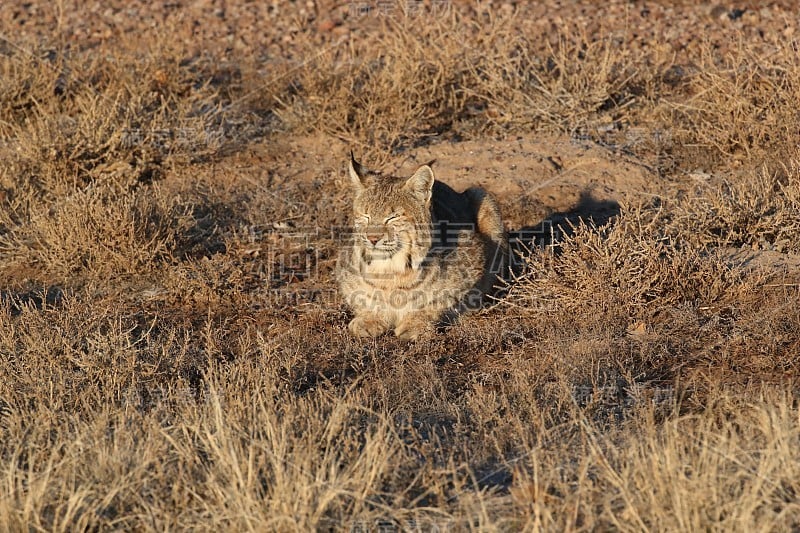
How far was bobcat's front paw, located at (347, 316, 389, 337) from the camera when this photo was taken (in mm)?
6723

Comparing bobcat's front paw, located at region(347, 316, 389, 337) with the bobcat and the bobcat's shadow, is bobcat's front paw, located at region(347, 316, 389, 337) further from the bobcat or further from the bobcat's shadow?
the bobcat's shadow

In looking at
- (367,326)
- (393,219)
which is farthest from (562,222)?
(367,326)

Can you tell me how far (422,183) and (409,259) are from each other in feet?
1.76

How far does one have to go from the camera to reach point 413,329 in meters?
A: 6.73

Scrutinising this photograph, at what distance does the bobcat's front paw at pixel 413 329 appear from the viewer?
661 centimetres

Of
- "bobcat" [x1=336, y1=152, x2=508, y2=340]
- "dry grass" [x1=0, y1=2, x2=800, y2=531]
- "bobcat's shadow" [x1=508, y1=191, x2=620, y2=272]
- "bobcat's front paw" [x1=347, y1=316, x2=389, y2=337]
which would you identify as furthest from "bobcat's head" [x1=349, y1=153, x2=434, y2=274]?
"bobcat's shadow" [x1=508, y1=191, x2=620, y2=272]

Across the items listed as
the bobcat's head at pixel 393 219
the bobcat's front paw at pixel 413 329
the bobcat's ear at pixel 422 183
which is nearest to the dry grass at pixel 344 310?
the bobcat's front paw at pixel 413 329

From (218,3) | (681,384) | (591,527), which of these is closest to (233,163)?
(218,3)

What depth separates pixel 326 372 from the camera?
6121 mm

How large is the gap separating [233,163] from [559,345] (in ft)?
14.2

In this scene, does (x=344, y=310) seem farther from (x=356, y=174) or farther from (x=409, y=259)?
(x=356, y=174)

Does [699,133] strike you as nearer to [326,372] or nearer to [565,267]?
[565,267]

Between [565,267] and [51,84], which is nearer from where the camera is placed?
[565,267]

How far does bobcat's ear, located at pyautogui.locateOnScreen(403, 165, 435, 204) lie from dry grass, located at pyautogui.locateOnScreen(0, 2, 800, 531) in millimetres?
952
